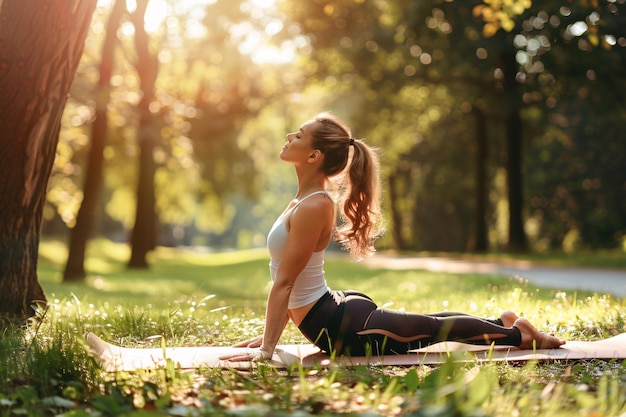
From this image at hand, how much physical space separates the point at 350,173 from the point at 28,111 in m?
3.13

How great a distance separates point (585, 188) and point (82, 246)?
26771 millimetres

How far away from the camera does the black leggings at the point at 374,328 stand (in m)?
5.28

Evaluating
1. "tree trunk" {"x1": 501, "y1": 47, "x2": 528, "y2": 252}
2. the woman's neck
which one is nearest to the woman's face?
the woman's neck

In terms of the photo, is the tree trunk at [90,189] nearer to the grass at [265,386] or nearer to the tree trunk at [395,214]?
the grass at [265,386]

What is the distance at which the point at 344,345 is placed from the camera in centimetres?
532

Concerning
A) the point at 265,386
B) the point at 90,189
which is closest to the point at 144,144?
the point at 90,189

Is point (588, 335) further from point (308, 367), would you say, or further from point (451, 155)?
point (451, 155)

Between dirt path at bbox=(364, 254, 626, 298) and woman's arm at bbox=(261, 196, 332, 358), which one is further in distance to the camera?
dirt path at bbox=(364, 254, 626, 298)

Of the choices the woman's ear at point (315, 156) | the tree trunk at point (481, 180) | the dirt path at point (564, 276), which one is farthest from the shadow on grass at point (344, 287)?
the tree trunk at point (481, 180)

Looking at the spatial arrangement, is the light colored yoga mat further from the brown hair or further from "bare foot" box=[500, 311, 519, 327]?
the brown hair

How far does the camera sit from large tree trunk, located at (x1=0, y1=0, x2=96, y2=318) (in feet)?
21.6

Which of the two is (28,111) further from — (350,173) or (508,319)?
(508,319)

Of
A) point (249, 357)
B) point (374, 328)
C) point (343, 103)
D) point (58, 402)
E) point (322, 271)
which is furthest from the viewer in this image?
point (343, 103)

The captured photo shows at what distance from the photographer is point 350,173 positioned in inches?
214
